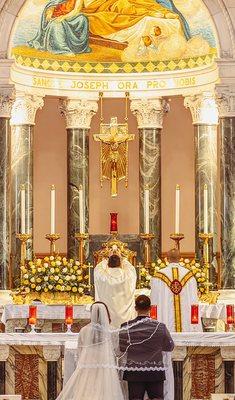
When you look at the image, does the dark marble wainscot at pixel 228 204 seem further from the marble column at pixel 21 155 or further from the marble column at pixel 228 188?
the marble column at pixel 21 155

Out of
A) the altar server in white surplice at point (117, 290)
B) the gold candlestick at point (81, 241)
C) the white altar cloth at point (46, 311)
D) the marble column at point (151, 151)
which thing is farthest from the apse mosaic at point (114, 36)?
the altar server in white surplice at point (117, 290)

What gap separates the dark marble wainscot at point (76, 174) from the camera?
78.0 feet

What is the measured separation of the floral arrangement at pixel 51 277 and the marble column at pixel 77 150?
291cm

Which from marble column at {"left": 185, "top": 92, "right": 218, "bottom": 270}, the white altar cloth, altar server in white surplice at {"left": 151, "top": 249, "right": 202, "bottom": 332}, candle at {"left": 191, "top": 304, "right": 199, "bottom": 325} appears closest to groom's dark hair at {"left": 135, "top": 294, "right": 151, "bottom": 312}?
candle at {"left": 191, "top": 304, "right": 199, "bottom": 325}

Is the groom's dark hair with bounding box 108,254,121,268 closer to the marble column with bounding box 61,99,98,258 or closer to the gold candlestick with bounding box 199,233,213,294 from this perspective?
the gold candlestick with bounding box 199,233,213,294

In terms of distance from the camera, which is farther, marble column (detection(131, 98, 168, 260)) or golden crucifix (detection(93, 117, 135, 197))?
golden crucifix (detection(93, 117, 135, 197))

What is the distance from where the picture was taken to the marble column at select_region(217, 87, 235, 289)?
21.5 metres

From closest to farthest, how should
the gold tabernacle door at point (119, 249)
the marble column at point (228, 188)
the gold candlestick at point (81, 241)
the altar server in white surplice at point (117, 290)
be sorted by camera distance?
the altar server in white surplice at point (117, 290)
the marble column at point (228, 188)
the gold tabernacle door at point (119, 249)
the gold candlestick at point (81, 241)

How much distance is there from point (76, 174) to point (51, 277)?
3647 millimetres

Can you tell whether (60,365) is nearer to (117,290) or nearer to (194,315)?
(194,315)

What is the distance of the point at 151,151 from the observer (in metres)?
24.0

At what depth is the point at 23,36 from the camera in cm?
2277

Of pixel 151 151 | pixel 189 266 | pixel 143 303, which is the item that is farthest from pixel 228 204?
pixel 143 303

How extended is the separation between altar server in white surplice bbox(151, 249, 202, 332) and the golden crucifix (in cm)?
690
